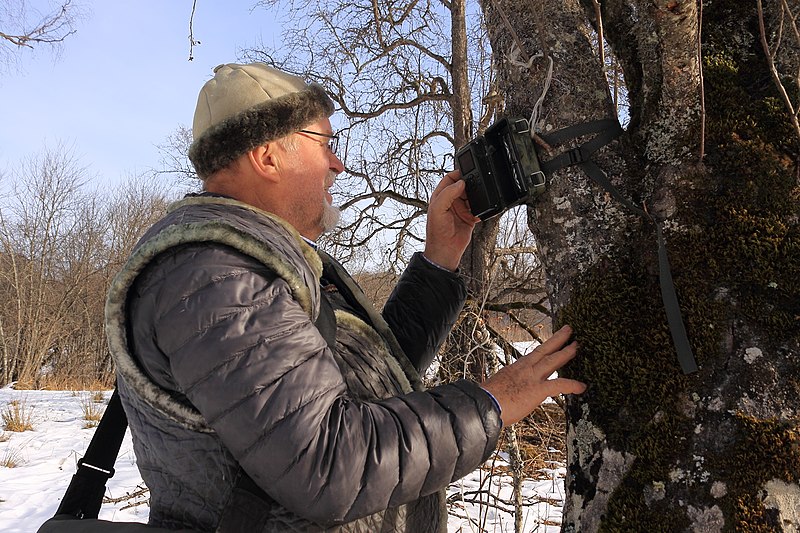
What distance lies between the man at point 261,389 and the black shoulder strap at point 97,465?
200 mm

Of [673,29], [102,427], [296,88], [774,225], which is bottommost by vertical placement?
[102,427]

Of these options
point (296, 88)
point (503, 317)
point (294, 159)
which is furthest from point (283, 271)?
point (503, 317)

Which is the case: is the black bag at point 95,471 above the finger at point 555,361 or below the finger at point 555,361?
below

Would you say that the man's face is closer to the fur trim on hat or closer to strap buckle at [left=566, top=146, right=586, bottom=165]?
the fur trim on hat

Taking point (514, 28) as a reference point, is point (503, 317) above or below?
above

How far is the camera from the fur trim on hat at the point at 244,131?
1441 millimetres

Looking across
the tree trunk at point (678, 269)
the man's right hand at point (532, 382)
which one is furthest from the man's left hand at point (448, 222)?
the man's right hand at point (532, 382)

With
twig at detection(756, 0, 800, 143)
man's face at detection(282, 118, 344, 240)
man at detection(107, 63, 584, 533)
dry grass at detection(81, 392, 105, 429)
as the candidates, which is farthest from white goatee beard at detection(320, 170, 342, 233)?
dry grass at detection(81, 392, 105, 429)

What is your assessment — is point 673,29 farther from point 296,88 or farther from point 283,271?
point 283,271

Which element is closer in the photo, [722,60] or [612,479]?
[612,479]

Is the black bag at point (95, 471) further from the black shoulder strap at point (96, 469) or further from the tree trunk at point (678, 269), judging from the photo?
the tree trunk at point (678, 269)

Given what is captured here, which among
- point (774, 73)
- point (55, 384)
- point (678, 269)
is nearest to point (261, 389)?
point (678, 269)

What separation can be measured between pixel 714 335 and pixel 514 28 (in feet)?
3.19

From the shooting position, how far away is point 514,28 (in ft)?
5.38
